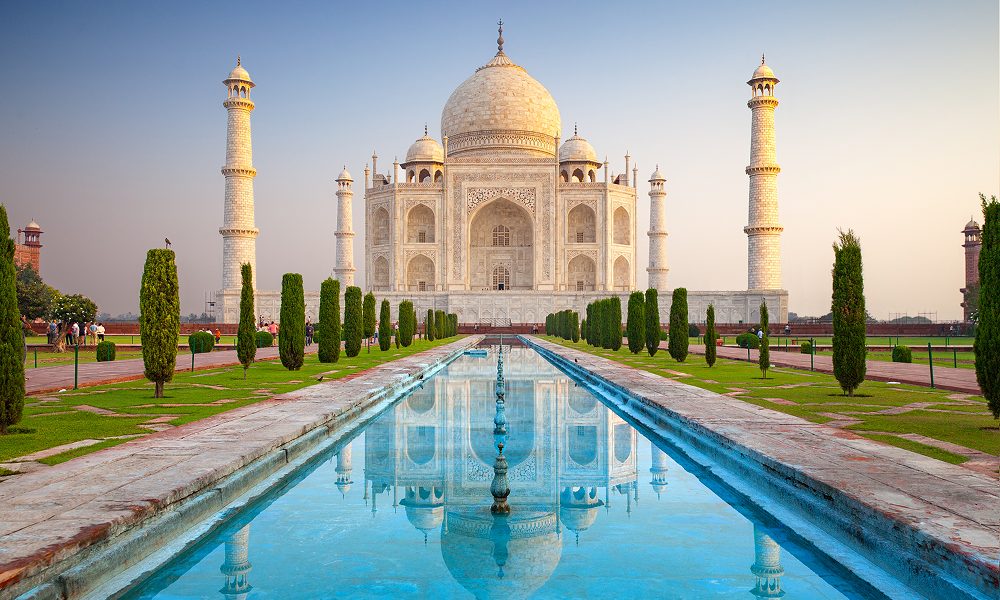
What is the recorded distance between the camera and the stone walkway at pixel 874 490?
2.52 m

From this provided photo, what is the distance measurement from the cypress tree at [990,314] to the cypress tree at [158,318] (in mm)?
6813

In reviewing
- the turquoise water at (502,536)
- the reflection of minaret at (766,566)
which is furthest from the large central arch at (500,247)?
the reflection of minaret at (766,566)

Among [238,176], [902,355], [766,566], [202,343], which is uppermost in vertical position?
[238,176]

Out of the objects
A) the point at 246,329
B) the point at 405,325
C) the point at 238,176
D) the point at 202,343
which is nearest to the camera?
the point at 246,329

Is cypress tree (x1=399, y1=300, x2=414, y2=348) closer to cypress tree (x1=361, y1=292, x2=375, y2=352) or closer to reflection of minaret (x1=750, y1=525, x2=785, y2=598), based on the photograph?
cypress tree (x1=361, y1=292, x2=375, y2=352)

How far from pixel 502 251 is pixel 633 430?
1281 inches

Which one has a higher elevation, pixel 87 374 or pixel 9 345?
pixel 9 345

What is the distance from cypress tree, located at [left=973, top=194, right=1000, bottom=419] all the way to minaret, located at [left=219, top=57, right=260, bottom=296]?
27.0 m

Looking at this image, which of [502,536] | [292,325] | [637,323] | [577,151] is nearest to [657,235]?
[577,151]

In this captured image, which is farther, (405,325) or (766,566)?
(405,325)

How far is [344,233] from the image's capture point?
36.6m

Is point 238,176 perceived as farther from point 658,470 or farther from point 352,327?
point 658,470

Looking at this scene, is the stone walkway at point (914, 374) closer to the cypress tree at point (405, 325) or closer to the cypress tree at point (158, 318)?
the cypress tree at point (158, 318)

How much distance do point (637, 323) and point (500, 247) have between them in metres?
22.9
